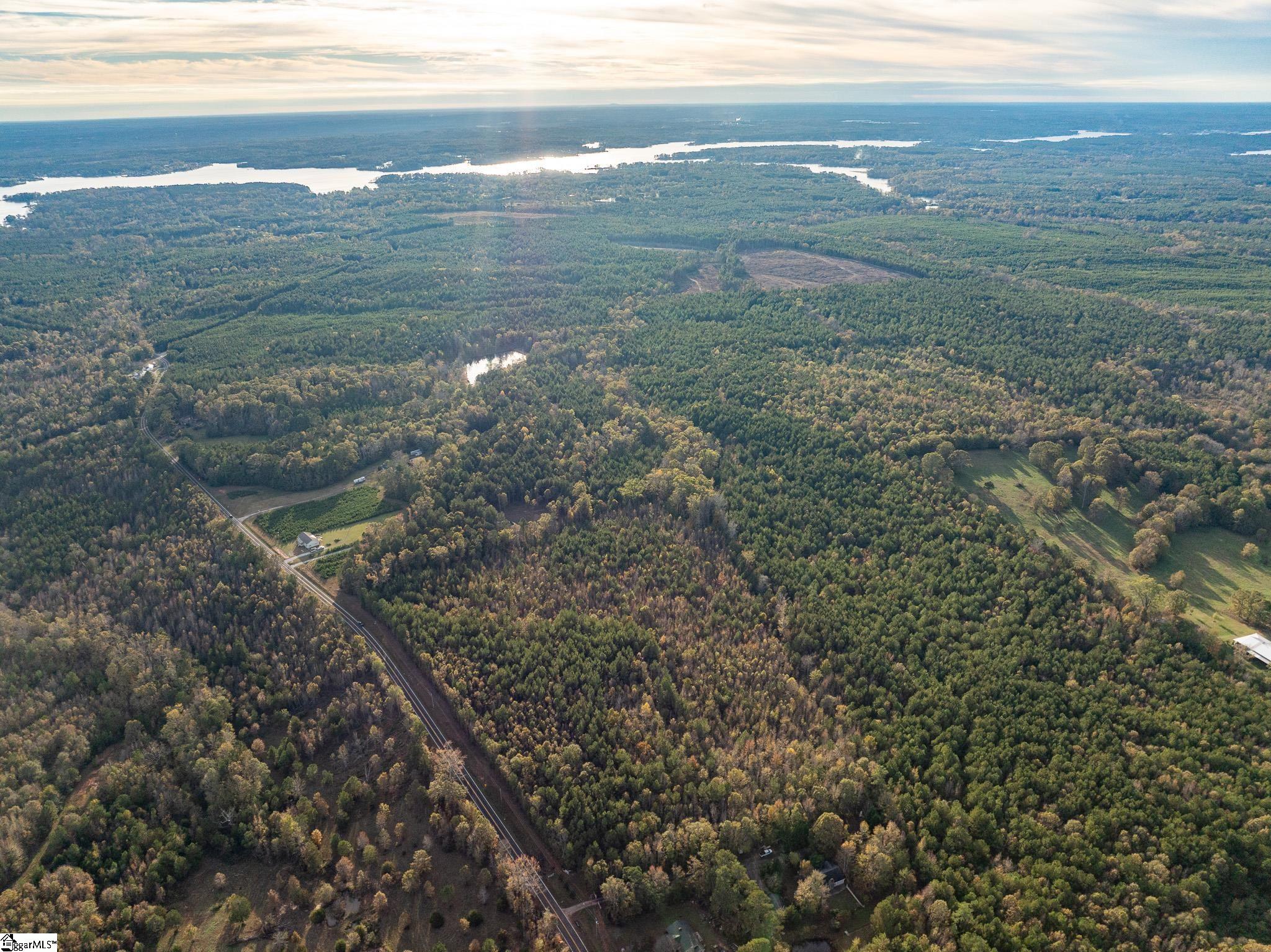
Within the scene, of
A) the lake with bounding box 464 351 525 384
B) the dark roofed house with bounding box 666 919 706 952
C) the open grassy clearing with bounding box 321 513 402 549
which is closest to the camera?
the dark roofed house with bounding box 666 919 706 952

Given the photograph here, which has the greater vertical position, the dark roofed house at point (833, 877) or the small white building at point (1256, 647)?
the small white building at point (1256, 647)

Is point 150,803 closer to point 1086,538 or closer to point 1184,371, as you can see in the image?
point 1086,538

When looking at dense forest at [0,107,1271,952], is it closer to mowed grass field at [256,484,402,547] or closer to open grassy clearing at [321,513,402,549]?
mowed grass field at [256,484,402,547]

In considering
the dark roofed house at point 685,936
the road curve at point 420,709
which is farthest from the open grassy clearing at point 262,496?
Result: the dark roofed house at point 685,936

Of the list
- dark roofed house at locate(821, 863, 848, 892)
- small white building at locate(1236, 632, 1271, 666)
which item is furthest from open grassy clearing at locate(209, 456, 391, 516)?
small white building at locate(1236, 632, 1271, 666)

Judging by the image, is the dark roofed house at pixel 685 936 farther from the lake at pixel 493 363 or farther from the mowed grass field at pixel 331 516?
the lake at pixel 493 363

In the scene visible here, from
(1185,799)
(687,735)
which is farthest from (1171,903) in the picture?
(687,735)
